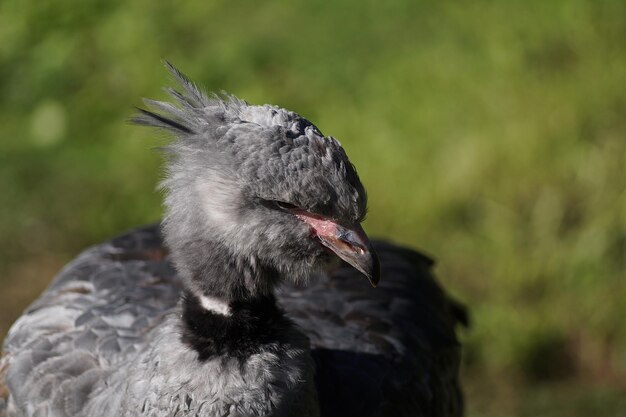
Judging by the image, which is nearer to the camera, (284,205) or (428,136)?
(284,205)

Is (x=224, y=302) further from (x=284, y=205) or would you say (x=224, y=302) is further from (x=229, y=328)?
(x=284, y=205)

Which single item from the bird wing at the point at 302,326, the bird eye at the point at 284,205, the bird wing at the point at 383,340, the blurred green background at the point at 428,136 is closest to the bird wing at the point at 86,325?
the bird wing at the point at 302,326

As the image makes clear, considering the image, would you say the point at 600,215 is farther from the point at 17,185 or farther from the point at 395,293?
the point at 17,185

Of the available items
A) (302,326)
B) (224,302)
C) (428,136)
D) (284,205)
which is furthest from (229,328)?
(428,136)

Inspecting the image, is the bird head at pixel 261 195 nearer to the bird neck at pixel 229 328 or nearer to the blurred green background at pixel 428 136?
the bird neck at pixel 229 328

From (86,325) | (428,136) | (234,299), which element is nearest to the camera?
(234,299)

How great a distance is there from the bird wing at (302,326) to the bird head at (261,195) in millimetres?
487


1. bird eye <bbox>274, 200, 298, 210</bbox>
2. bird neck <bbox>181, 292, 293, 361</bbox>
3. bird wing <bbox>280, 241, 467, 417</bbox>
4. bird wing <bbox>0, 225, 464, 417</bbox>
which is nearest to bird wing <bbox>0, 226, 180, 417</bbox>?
bird wing <bbox>0, 225, 464, 417</bbox>

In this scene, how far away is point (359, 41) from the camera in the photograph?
5398 mm

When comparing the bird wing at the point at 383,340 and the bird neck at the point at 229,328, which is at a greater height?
the bird wing at the point at 383,340

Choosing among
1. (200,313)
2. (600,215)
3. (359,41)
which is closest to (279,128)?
(200,313)

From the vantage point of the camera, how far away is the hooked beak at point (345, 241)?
2.07 m

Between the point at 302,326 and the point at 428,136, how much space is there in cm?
212

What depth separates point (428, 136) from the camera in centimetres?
473
